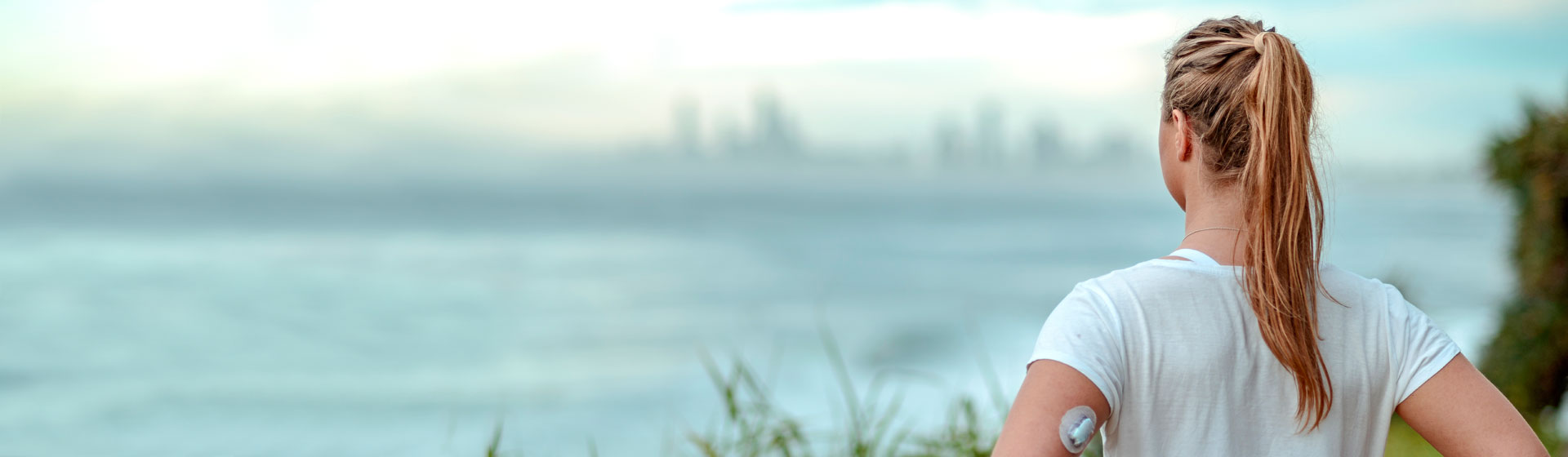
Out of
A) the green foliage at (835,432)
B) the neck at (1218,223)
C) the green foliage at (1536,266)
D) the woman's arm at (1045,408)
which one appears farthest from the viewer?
the green foliage at (1536,266)

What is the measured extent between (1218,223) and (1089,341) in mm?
272

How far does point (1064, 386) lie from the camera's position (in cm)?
114

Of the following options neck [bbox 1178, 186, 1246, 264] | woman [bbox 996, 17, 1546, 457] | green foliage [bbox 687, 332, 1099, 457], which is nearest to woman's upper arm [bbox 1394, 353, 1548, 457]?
woman [bbox 996, 17, 1546, 457]

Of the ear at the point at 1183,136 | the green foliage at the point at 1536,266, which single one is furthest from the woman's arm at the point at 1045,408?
the green foliage at the point at 1536,266

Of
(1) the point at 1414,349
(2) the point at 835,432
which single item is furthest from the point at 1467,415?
(2) the point at 835,432

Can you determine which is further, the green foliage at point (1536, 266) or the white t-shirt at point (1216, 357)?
the green foliage at point (1536, 266)

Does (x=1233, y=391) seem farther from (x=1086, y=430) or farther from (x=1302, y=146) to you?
(x=1302, y=146)

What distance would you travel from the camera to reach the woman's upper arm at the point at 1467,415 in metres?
1.26

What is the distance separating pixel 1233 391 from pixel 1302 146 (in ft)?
1.05

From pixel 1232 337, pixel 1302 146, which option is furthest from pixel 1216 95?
pixel 1232 337

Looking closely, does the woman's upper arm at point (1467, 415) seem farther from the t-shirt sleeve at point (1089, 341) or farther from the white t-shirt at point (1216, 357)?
the t-shirt sleeve at point (1089, 341)

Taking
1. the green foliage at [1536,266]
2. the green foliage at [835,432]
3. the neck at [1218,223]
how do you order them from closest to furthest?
the neck at [1218,223] → the green foliage at [835,432] → the green foliage at [1536,266]

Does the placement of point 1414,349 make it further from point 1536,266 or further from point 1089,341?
point 1536,266

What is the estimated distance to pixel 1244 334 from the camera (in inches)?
47.7
